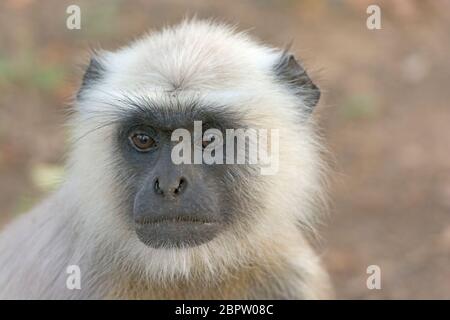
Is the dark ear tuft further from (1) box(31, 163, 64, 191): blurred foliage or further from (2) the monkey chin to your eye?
(1) box(31, 163, 64, 191): blurred foliage

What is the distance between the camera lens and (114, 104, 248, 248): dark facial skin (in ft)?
12.0

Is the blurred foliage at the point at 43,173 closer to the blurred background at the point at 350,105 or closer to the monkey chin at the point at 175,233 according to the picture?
the blurred background at the point at 350,105

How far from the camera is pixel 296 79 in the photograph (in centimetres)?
427

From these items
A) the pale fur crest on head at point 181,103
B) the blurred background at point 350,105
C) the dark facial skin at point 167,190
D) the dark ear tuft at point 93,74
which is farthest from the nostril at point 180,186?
the blurred background at point 350,105

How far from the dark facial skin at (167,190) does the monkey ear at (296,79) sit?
22.7 inches

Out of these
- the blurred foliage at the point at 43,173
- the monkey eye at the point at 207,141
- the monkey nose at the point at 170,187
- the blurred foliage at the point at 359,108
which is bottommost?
the monkey nose at the point at 170,187

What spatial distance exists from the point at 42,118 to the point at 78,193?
3503 mm

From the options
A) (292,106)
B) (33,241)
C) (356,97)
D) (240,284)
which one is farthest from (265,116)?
(356,97)

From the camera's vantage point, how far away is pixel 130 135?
13.0ft

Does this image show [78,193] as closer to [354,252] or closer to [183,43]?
[183,43]

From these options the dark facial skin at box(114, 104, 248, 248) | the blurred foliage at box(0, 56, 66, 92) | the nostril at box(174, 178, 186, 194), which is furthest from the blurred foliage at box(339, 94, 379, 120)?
the nostril at box(174, 178, 186, 194)

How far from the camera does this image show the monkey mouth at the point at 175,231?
372 centimetres

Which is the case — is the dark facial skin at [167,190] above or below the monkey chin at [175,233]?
above

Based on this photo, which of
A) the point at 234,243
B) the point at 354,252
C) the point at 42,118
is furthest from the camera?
the point at 42,118
